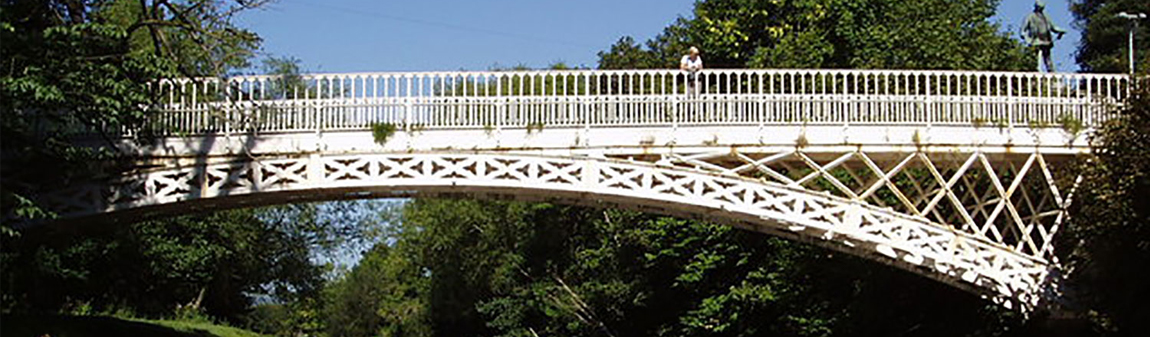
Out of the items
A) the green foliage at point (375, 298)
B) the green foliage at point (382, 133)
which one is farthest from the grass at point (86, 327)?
the green foliage at point (375, 298)

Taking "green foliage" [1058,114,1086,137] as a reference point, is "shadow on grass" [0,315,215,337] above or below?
below

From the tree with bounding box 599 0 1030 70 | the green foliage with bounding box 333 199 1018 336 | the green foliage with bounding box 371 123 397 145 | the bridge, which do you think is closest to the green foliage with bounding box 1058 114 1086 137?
the bridge

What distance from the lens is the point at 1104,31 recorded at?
143 feet

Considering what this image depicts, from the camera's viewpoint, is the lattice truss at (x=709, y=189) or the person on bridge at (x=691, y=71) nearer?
the lattice truss at (x=709, y=189)

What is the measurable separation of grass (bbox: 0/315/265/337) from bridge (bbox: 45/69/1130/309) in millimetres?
1851

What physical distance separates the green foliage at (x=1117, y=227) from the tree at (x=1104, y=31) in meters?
18.8

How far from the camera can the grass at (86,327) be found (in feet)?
64.4

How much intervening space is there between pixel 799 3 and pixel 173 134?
21564 mm

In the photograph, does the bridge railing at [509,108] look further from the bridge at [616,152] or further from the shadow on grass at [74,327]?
the shadow on grass at [74,327]

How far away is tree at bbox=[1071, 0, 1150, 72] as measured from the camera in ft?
132

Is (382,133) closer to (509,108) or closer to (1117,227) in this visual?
(509,108)

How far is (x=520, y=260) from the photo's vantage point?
43.0 metres

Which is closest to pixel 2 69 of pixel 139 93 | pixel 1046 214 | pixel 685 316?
pixel 139 93

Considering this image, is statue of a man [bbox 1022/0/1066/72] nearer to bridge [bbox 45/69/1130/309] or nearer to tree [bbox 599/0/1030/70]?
bridge [bbox 45/69/1130/309]
